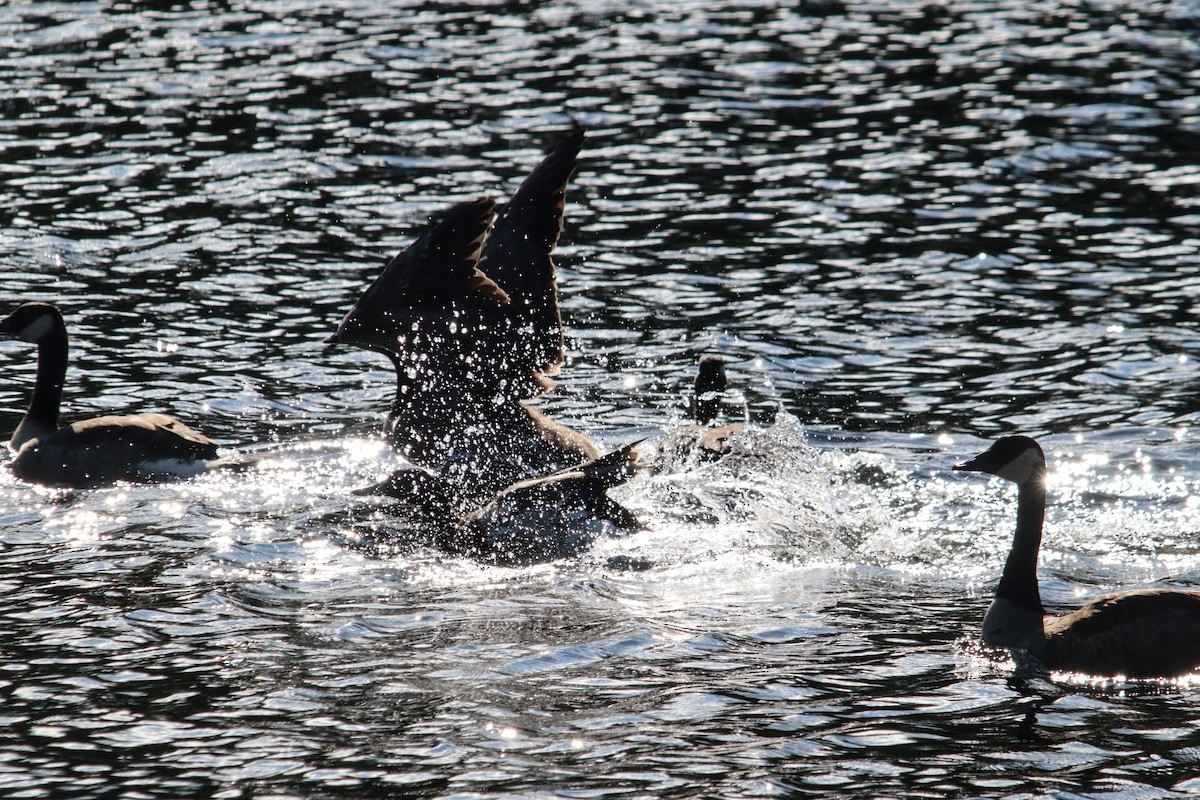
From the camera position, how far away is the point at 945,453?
11.5 meters

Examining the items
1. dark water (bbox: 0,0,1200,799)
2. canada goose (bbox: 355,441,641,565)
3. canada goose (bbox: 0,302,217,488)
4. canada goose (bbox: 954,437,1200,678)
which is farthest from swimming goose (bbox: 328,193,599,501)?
canada goose (bbox: 954,437,1200,678)

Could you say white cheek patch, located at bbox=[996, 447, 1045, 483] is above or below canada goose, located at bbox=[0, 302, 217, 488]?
above

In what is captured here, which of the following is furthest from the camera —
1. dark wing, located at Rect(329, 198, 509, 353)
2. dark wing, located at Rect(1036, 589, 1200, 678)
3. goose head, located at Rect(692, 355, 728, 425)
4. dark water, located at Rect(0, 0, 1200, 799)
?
goose head, located at Rect(692, 355, 728, 425)

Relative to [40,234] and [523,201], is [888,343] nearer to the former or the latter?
[523,201]

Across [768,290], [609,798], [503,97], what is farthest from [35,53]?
[609,798]

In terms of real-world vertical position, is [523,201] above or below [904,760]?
above

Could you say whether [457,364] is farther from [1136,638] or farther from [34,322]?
[1136,638]

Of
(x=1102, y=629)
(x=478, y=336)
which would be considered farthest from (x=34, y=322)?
(x=1102, y=629)

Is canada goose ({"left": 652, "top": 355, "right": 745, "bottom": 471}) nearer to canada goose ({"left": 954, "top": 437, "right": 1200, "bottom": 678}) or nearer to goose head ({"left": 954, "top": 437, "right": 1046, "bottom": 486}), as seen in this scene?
goose head ({"left": 954, "top": 437, "right": 1046, "bottom": 486})

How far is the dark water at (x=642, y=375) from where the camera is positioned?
694 cm

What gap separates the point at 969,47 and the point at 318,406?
15698 millimetres

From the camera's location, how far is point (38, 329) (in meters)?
11.9

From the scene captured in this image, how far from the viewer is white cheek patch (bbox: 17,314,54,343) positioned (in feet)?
39.1

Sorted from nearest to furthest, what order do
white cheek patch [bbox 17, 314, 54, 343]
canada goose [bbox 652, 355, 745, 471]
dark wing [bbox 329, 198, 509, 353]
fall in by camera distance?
dark wing [bbox 329, 198, 509, 353] → canada goose [bbox 652, 355, 745, 471] → white cheek patch [bbox 17, 314, 54, 343]
